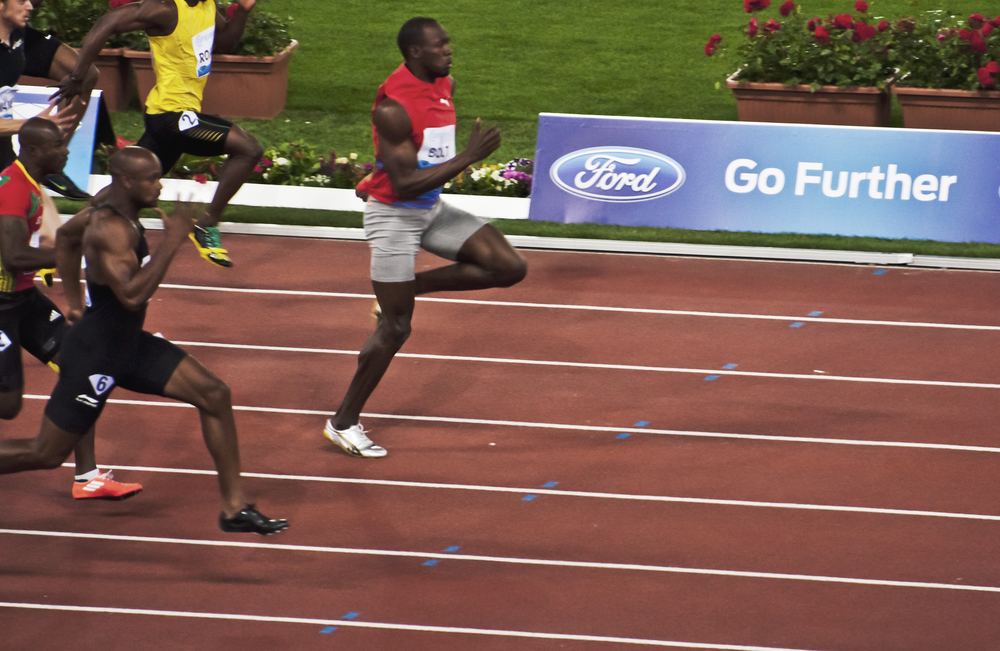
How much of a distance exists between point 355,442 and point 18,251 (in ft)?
6.18

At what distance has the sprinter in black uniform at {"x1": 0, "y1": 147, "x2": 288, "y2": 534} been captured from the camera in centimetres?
538

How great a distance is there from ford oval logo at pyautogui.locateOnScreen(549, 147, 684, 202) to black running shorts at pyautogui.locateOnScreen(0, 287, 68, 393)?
5036mm

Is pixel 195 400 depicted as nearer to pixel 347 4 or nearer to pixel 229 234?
pixel 229 234

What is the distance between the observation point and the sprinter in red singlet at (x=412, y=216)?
6.48m

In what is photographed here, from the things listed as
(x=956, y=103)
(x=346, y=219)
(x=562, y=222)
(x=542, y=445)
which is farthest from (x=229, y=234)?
(x=956, y=103)

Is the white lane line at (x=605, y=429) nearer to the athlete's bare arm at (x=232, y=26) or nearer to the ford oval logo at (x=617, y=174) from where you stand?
the athlete's bare arm at (x=232, y=26)

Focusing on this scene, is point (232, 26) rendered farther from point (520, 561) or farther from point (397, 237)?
point (520, 561)

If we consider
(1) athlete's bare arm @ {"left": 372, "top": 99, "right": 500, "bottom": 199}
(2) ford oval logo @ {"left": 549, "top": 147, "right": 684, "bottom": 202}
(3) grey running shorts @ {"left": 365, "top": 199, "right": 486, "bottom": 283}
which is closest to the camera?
(1) athlete's bare arm @ {"left": 372, "top": 99, "right": 500, "bottom": 199}

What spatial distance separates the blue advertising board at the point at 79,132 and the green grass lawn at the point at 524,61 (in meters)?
1.62

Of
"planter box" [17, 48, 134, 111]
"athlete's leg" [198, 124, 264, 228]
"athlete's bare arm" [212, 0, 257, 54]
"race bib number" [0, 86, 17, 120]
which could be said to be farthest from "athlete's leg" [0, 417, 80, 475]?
"planter box" [17, 48, 134, 111]

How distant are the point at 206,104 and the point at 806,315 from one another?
6685mm

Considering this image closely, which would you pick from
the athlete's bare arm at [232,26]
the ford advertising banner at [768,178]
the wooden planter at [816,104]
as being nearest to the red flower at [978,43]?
the wooden planter at [816,104]

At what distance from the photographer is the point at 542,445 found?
283 inches

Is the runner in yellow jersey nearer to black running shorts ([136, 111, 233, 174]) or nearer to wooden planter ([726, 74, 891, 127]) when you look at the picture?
black running shorts ([136, 111, 233, 174])
